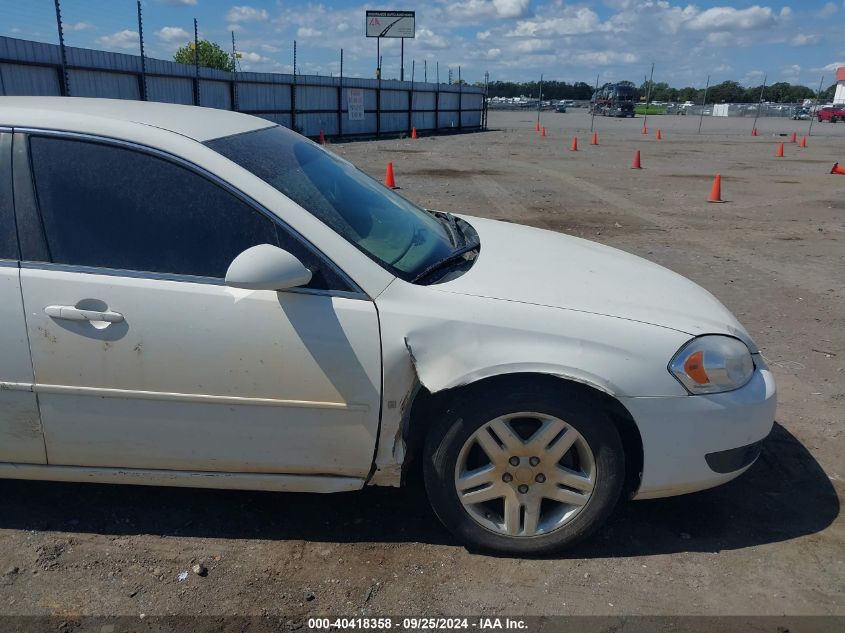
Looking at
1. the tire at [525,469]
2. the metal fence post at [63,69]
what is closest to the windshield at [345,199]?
the tire at [525,469]

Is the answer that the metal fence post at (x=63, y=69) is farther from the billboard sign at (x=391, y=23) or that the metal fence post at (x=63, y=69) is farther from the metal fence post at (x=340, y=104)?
the billboard sign at (x=391, y=23)

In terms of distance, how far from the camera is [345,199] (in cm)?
323

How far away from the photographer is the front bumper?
2732 millimetres

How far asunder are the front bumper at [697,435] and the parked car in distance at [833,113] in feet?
198

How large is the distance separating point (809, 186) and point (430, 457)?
16110 millimetres

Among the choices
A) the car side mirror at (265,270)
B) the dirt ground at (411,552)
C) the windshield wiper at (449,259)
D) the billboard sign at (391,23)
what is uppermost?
the billboard sign at (391,23)

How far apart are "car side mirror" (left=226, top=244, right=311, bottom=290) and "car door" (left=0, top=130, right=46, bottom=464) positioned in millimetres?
840

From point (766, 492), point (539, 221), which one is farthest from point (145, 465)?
point (539, 221)

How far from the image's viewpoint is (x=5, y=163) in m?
2.76

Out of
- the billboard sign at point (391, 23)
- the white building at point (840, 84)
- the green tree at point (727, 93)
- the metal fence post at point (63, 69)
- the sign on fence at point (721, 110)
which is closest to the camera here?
the metal fence post at point (63, 69)

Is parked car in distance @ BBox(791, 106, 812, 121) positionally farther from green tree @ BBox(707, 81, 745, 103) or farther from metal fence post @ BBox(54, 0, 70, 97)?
metal fence post @ BBox(54, 0, 70, 97)

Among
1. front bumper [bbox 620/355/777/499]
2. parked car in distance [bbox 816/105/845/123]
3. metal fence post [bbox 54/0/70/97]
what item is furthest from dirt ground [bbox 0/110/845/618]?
parked car in distance [bbox 816/105/845/123]

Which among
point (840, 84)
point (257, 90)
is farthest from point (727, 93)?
Result: point (257, 90)

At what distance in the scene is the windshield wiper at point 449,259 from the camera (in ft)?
9.56
